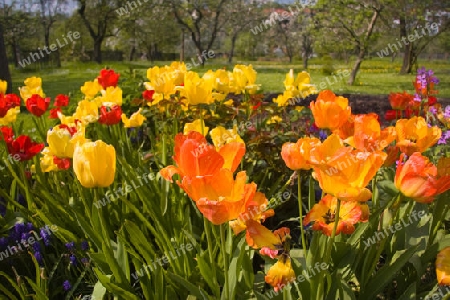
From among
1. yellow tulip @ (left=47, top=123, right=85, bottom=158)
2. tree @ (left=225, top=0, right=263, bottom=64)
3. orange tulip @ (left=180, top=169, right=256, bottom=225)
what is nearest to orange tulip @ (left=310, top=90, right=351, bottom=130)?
orange tulip @ (left=180, top=169, right=256, bottom=225)

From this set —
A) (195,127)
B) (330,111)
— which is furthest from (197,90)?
(330,111)

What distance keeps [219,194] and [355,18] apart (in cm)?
1290

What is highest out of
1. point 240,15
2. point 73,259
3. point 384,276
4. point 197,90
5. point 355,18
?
point 240,15

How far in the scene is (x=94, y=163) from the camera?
1.22 metres

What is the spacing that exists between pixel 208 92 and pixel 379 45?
121ft

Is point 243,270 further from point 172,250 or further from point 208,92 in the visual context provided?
point 208,92

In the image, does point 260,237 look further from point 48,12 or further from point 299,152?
point 48,12

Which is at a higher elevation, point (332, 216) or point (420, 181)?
point (420, 181)

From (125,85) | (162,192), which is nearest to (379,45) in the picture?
(125,85)

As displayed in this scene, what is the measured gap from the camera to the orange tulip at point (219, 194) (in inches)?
34.9

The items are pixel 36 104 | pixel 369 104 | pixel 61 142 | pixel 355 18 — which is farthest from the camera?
pixel 355 18

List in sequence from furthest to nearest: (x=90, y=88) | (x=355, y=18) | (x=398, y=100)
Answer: (x=355, y=18), (x=90, y=88), (x=398, y=100)

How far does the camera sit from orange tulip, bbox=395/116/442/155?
1311mm

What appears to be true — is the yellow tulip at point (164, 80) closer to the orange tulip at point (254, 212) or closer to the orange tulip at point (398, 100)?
the orange tulip at point (398, 100)
